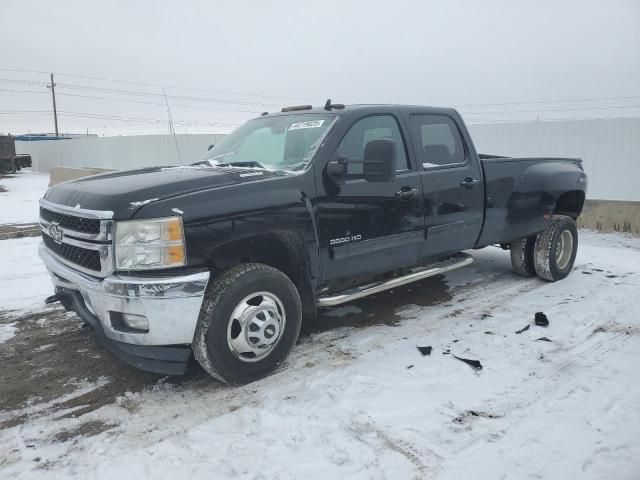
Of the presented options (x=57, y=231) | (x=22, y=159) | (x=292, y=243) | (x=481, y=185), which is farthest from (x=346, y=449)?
(x=22, y=159)

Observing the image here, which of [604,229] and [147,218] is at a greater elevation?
[147,218]

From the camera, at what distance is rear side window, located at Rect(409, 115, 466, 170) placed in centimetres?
477

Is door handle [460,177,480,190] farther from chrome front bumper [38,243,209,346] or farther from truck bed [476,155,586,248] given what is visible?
chrome front bumper [38,243,209,346]

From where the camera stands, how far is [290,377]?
3.71 m

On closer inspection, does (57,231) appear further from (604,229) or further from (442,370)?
(604,229)

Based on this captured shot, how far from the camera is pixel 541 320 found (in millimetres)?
4742

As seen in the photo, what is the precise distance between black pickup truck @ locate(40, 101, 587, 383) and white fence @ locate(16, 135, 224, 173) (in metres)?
13.3

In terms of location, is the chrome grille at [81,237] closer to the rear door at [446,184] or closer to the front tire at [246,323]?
the front tire at [246,323]

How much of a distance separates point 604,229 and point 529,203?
5.03 m

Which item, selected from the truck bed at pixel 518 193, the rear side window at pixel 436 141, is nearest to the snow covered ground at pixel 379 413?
the truck bed at pixel 518 193

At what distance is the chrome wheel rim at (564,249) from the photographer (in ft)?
20.6

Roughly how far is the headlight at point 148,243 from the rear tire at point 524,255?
450 cm

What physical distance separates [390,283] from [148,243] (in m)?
2.19

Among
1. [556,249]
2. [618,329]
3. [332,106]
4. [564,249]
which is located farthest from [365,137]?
[564,249]
